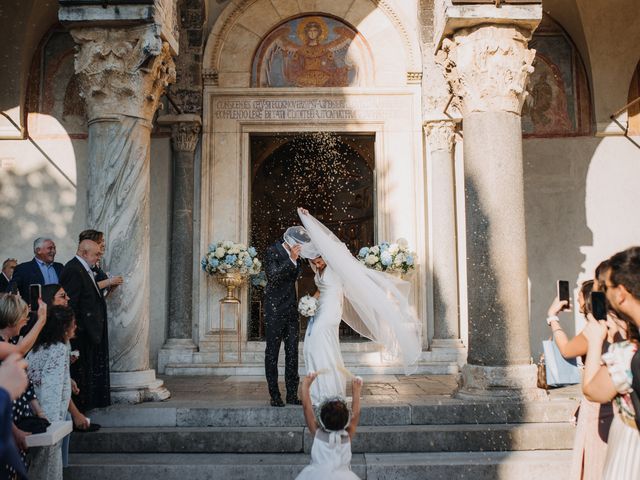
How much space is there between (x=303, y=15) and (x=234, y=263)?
4.58 meters

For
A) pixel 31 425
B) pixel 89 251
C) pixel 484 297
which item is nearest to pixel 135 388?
pixel 89 251

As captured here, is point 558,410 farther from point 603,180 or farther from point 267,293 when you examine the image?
point 603,180

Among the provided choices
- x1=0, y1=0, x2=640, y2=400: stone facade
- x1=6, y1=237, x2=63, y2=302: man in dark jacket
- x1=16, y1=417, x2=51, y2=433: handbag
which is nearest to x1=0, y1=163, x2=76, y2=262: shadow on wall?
x1=0, y1=0, x2=640, y2=400: stone facade

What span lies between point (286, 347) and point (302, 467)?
1.50m

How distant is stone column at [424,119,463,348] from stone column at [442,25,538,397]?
3.03 m

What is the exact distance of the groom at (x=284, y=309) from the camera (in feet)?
20.3

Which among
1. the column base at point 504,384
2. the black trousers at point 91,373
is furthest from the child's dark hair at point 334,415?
the black trousers at point 91,373

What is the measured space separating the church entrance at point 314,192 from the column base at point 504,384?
7443mm

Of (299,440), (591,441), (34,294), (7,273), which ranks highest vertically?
(7,273)

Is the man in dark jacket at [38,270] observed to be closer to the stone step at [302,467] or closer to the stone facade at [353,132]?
the stone facade at [353,132]

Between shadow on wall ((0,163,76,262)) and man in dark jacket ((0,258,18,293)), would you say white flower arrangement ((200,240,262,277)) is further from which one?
man in dark jacket ((0,258,18,293))

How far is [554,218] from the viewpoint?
988 centimetres

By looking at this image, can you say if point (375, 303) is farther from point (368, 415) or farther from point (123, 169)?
point (123, 169)

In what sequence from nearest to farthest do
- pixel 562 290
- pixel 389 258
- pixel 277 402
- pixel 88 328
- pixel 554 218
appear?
pixel 562 290 < pixel 88 328 < pixel 277 402 < pixel 389 258 < pixel 554 218
